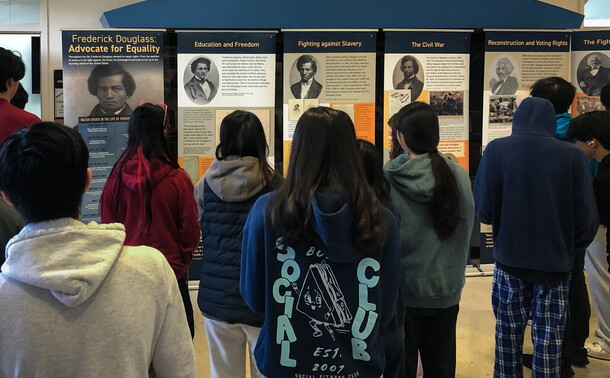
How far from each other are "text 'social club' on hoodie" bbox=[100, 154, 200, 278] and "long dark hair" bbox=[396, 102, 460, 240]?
98 cm

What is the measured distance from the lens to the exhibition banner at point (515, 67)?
4504 mm

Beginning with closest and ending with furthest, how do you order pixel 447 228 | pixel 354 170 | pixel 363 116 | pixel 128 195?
1. pixel 354 170
2. pixel 447 228
3. pixel 128 195
4. pixel 363 116

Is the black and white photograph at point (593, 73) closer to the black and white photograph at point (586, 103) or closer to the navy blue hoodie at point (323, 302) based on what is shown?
the black and white photograph at point (586, 103)

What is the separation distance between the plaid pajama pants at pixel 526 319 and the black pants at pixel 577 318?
697 mm

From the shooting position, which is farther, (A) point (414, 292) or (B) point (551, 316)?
(B) point (551, 316)

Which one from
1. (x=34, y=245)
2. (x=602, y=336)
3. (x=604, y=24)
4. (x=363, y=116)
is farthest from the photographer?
(x=604, y=24)

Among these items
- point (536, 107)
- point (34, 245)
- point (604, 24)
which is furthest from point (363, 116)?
point (34, 245)

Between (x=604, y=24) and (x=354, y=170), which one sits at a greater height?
(x=604, y=24)

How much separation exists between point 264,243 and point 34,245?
593mm

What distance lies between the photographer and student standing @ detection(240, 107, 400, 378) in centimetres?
130

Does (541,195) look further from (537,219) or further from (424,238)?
(424,238)

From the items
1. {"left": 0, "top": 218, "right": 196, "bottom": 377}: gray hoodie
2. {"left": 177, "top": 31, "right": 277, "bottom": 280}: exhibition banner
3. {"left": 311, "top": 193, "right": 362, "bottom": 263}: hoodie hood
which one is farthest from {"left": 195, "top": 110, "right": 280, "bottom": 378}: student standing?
{"left": 177, "top": 31, "right": 277, "bottom": 280}: exhibition banner

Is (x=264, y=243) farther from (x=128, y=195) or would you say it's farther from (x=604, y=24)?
(x=604, y=24)

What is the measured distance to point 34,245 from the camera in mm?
959
